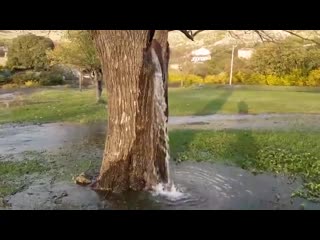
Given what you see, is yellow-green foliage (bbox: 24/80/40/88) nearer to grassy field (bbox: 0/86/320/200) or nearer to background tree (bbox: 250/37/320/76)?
grassy field (bbox: 0/86/320/200)

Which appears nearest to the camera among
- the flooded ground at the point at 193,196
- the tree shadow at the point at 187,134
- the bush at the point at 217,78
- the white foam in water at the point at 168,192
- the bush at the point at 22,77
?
the flooded ground at the point at 193,196

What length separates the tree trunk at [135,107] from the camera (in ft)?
14.3

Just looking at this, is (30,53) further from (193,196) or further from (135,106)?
(193,196)

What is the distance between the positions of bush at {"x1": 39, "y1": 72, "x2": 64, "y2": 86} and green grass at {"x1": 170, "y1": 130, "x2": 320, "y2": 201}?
175cm

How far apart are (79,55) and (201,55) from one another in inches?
64.6

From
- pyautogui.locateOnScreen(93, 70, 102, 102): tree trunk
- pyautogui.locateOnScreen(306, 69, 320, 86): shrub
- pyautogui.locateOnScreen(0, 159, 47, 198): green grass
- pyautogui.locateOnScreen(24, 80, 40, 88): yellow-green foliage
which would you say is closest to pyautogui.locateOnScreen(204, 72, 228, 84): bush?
pyautogui.locateOnScreen(306, 69, 320, 86): shrub

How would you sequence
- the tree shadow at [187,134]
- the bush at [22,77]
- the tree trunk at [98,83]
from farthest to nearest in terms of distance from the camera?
the tree shadow at [187,134], the tree trunk at [98,83], the bush at [22,77]

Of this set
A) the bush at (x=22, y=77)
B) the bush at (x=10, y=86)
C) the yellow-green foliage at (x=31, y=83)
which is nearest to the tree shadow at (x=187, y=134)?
the yellow-green foliage at (x=31, y=83)

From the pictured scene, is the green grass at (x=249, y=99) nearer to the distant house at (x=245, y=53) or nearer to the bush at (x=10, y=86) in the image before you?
the distant house at (x=245, y=53)

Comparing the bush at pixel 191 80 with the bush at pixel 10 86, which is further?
the bush at pixel 191 80

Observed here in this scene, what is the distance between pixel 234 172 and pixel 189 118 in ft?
3.75

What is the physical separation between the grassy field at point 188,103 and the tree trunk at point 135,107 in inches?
32.9
